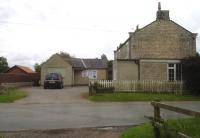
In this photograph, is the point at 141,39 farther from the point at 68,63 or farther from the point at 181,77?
the point at 68,63

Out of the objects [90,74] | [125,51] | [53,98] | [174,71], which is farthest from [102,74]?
[53,98]

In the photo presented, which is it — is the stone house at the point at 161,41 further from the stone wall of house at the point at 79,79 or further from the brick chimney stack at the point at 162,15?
the stone wall of house at the point at 79,79

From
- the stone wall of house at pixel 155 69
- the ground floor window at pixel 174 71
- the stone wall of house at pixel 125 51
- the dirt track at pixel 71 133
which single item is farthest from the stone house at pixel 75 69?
the dirt track at pixel 71 133

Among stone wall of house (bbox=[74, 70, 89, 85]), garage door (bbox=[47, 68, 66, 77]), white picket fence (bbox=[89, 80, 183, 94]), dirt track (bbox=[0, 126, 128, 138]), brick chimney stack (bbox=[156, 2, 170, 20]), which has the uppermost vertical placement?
brick chimney stack (bbox=[156, 2, 170, 20])

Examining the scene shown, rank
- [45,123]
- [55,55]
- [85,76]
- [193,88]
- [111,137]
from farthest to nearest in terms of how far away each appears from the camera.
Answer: [85,76] → [55,55] → [193,88] → [45,123] → [111,137]

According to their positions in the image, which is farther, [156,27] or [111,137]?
[156,27]

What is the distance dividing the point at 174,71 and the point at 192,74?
4.95 m

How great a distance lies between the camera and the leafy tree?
32.2 metres

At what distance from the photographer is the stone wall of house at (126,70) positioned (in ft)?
121

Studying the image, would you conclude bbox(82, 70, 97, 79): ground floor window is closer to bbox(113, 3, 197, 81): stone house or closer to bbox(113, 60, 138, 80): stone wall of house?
bbox(113, 3, 197, 81): stone house

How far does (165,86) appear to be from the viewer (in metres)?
34.3

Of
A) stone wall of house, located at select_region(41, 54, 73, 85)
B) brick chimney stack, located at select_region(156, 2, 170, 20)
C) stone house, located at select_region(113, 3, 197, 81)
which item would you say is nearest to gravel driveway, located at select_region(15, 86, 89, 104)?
stone house, located at select_region(113, 3, 197, 81)

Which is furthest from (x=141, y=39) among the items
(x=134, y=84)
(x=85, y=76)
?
(x=85, y=76)

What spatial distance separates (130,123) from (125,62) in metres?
22.4
